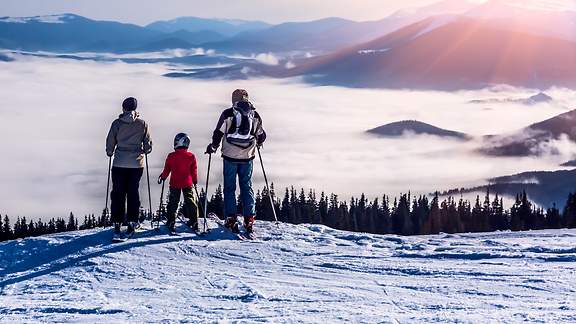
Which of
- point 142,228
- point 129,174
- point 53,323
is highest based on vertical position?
point 129,174

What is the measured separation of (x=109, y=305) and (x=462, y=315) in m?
3.89

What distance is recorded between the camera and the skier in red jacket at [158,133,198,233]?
40.5 ft

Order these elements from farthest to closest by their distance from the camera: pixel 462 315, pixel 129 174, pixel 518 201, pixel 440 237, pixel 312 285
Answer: pixel 518 201, pixel 440 237, pixel 129 174, pixel 312 285, pixel 462 315

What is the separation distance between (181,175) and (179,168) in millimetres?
133

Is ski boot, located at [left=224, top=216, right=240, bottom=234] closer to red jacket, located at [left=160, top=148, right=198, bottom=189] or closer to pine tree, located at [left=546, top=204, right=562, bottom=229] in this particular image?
red jacket, located at [left=160, top=148, right=198, bottom=189]

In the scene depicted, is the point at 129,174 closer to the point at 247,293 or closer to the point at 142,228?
the point at 142,228

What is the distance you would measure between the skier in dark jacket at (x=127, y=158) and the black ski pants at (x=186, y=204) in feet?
1.90

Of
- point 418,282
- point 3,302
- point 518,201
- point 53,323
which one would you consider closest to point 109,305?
point 53,323

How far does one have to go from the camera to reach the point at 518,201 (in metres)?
72.1

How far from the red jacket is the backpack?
94 cm

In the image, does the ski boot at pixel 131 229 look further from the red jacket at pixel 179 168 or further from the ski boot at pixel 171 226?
the red jacket at pixel 179 168

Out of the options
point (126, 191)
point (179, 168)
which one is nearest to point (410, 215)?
point (179, 168)

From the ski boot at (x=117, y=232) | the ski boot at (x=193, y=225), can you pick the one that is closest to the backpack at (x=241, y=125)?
the ski boot at (x=193, y=225)

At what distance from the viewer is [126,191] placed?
12031 mm
